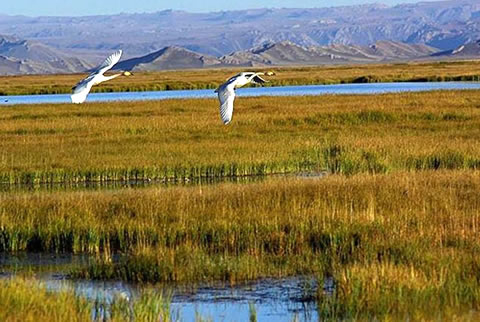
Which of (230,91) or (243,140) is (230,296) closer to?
(230,91)

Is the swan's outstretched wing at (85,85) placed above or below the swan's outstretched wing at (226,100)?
above

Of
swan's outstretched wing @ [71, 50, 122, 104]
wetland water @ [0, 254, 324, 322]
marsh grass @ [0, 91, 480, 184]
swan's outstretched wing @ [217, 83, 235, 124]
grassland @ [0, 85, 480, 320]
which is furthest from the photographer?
marsh grass @ [0, 91, 480, 184]

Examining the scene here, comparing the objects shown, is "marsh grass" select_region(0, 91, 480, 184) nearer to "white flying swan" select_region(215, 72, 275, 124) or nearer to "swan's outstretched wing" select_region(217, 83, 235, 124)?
"white flying swan" select_region(215, 72, 275, 124)

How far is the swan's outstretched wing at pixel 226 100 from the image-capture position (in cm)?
1717

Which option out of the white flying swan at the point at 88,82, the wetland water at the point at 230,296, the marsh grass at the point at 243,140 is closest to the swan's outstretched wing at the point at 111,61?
the white flying swan at the point at 88,82

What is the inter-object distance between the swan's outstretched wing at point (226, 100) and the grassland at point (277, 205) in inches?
51.8

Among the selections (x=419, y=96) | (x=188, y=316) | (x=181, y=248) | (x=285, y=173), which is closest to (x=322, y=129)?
(x=285, y=173)

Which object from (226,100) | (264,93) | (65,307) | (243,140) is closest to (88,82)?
(226,100)

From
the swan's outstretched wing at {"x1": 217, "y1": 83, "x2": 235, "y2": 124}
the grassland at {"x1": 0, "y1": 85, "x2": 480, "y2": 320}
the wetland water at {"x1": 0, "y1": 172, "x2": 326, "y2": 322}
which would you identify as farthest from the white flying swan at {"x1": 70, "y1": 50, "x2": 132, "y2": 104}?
the wetland water at {"x1": 0, "y1": 172, "x2": 326, "y2": 322}

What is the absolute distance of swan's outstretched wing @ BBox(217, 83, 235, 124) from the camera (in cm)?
1717

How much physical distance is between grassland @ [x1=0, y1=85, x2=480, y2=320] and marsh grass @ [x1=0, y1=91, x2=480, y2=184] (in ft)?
0.17

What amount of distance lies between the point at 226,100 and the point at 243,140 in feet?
34.0

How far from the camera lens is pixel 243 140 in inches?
1105

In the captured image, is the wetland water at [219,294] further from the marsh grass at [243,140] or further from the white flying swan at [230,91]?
the marsh grass at [243,140]
